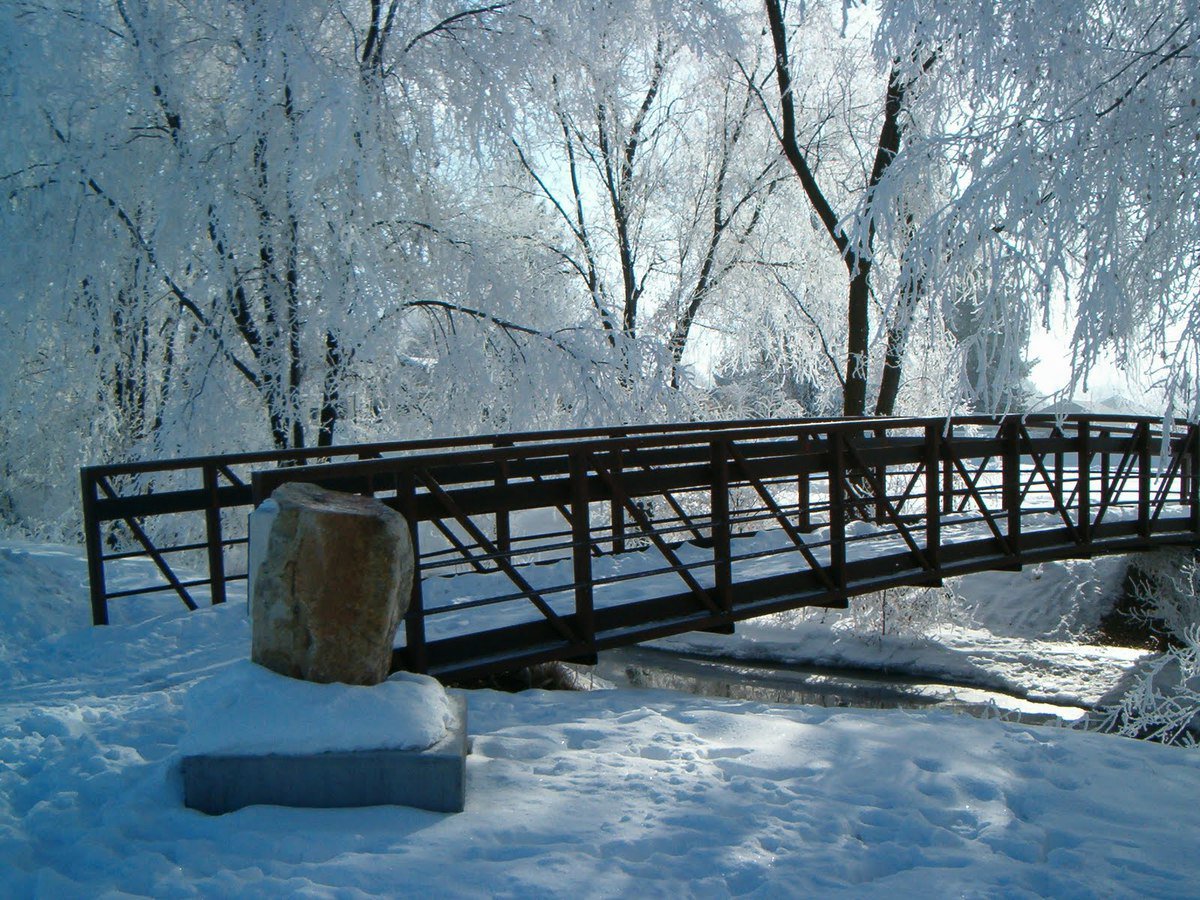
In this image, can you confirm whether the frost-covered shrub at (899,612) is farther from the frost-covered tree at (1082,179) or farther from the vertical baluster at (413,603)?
the vertical baluster at (413,603)

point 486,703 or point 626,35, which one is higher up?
point 626,35

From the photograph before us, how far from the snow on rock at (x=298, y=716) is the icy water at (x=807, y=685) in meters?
3.92

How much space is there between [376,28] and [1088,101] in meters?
7.39

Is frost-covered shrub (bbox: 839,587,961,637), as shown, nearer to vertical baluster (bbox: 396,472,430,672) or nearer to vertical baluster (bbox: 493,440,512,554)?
vertical baluster (bbox: 493,440,512,554)

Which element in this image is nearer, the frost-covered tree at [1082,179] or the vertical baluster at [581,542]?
the frost-covered tree at [1082,179]

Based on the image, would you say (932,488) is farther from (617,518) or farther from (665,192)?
(665,192)

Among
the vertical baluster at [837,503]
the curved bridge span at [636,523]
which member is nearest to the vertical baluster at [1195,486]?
the curved bridge span at [636,523]

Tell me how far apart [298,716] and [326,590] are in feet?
1.54

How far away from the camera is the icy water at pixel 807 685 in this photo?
8.20 m

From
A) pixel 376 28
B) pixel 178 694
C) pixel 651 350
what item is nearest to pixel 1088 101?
pixel 178 694

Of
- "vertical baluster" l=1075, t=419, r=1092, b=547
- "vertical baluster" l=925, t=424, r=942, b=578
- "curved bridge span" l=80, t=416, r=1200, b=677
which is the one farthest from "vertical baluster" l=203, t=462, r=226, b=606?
"vertical baluster" l=1075, t=419, r=1092, b=547

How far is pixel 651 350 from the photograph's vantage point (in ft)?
35.4

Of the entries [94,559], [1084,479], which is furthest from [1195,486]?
[94,559]

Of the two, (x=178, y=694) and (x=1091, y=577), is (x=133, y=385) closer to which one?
(x=178, y=694)
